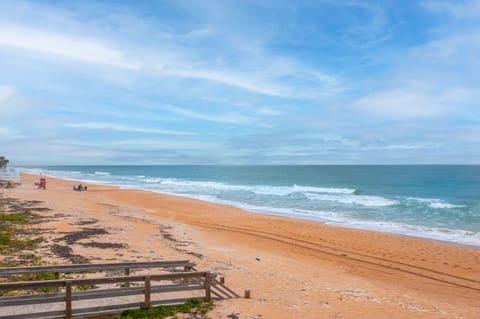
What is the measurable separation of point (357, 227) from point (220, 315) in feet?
58.3

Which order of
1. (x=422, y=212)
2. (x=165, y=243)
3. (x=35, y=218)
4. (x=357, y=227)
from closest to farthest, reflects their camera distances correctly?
(x=165, y=243), (x=35, y=218), (x=357, y=227), (x=422, y=212)

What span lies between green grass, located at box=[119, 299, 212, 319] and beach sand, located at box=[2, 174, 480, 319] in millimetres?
328

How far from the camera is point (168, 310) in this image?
701 cm

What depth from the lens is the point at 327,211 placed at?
30.7 metres

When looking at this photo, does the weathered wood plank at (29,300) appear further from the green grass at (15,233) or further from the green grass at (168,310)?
the green grass at (15,233)

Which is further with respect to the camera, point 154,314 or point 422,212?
point 422,212

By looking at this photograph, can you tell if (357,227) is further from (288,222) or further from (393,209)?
(393,209)

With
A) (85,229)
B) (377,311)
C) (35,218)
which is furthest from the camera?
(35,218)

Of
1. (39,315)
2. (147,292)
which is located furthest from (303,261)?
(39,315)

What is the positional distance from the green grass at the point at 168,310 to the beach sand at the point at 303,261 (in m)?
0.33

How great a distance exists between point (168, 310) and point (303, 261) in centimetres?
819

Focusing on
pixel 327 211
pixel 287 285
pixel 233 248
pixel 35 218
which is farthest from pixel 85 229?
pixel 327 211

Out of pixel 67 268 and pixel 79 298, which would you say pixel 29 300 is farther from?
pixel 67 268

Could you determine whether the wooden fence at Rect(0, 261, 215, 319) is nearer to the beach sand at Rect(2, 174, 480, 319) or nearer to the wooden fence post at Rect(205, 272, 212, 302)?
the wooden fence post at Rect(205, 272, 212, 302)
